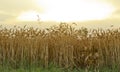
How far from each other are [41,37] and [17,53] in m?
1.12

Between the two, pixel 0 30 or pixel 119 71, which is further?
pixel 0 30

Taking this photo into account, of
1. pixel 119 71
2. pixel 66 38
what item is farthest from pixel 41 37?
pixel 119 71

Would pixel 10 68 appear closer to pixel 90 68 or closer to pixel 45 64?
pixel 45 64

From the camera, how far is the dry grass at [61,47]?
13.9m

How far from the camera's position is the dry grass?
1385 centimetres

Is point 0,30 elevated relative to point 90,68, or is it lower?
elevated

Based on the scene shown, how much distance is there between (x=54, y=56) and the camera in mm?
14094

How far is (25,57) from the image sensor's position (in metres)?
14.0

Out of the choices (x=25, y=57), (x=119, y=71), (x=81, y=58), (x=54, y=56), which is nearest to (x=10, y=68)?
(x=25, y=57)

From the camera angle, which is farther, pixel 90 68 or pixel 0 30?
pixel 0 30

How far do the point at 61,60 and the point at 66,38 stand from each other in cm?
95

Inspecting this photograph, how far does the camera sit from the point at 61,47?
1412cm

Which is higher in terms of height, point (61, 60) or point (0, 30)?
point (0, 30)

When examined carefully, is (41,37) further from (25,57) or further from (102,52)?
(102,52)
